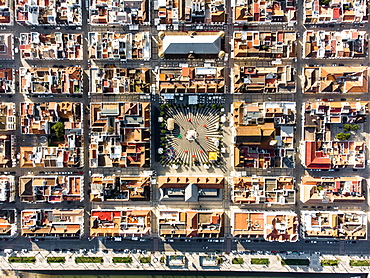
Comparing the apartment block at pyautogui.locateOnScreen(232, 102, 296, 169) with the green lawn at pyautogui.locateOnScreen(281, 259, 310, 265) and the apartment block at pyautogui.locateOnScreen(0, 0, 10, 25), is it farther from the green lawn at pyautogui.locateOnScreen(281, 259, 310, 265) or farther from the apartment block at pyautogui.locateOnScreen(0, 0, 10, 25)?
the apartment block at pyautogui.locateOnScreen(0, 0, 10, 25)

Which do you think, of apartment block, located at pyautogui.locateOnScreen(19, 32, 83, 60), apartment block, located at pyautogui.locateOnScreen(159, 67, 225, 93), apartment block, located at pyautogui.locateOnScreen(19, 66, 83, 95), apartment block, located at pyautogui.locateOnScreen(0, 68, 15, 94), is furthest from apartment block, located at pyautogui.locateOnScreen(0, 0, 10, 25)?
apartment block, located at pyautogui.locateOnScreen(159, 67, 225, 93)

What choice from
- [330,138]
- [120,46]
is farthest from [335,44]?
[120,46]

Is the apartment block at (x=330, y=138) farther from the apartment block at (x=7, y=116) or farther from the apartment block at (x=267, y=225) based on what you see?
the apartment block at (x=7, y=116)

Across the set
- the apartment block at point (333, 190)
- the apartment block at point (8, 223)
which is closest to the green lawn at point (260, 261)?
the apartment block at point (333, 190)

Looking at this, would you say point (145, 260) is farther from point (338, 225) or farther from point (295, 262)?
point (338, 225)

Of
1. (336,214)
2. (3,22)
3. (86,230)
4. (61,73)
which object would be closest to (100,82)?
(61,73)
